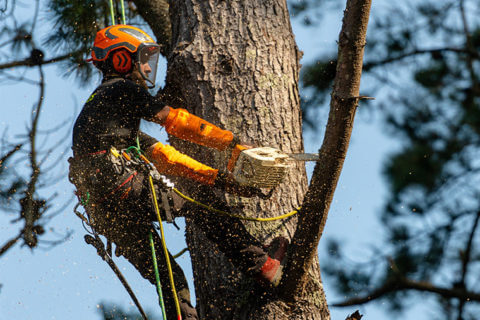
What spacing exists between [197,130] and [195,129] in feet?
0.05

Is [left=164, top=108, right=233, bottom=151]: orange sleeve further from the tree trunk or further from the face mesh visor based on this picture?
the face mesh visor

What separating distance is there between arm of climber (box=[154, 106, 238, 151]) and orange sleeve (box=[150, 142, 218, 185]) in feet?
0.39

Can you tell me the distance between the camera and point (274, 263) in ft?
9.09

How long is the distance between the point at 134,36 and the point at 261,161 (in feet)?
4.04

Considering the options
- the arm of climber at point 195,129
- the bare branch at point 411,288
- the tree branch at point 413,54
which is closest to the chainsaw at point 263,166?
the arm of climber at point 195,129

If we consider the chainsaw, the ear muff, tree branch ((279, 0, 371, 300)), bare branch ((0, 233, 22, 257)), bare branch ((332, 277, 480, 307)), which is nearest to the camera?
tree branch ((279, 0, 371, 300))

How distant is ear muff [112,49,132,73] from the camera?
3238 millimetres

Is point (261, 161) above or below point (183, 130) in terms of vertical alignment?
below

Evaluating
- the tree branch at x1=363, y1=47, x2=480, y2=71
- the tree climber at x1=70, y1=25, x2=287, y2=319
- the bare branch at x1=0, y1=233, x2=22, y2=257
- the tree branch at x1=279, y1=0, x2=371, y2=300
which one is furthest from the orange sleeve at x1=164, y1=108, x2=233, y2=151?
the bare branch at x1=0, y1=233, x2=22, y2=257

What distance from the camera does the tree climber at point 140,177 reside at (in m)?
2.81

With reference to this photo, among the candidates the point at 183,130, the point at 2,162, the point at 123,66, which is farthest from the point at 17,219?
the point at 183,130

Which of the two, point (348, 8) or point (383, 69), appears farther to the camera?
point (383, 69)

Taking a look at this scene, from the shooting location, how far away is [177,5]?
3574 millimetres

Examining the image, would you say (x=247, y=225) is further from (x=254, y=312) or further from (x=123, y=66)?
(x=123, y=66)
